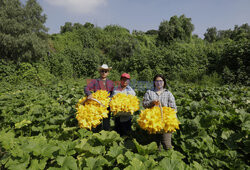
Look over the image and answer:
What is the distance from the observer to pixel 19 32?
Result: 41.0 ft

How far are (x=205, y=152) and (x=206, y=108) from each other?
1.97 m

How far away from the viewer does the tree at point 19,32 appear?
11828 mm

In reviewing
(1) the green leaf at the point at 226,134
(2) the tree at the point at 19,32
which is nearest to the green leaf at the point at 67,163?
(1) the green leaf at the point at 226,134

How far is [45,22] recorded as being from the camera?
583 inches

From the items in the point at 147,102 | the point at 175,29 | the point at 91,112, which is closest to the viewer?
the point at 91,112

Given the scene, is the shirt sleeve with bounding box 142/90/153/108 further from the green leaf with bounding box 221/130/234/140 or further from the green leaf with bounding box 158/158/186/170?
the green leaf with bounding box 221/130/234/140

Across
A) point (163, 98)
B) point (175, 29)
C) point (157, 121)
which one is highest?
point (175, 29)

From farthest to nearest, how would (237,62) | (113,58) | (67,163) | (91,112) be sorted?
(113,58) < (237,62) < (91,112) < (67,163)

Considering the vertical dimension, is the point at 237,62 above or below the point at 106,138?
above

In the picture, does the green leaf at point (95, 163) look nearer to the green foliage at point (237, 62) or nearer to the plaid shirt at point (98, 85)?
the plaid shirt at point (98, 85)

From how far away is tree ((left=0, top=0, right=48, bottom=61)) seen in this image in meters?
11.8

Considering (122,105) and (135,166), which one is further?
(122,105)

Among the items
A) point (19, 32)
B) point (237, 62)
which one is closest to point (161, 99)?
point (237, 62)

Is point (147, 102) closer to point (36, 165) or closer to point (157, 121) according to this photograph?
point (157, 121)
